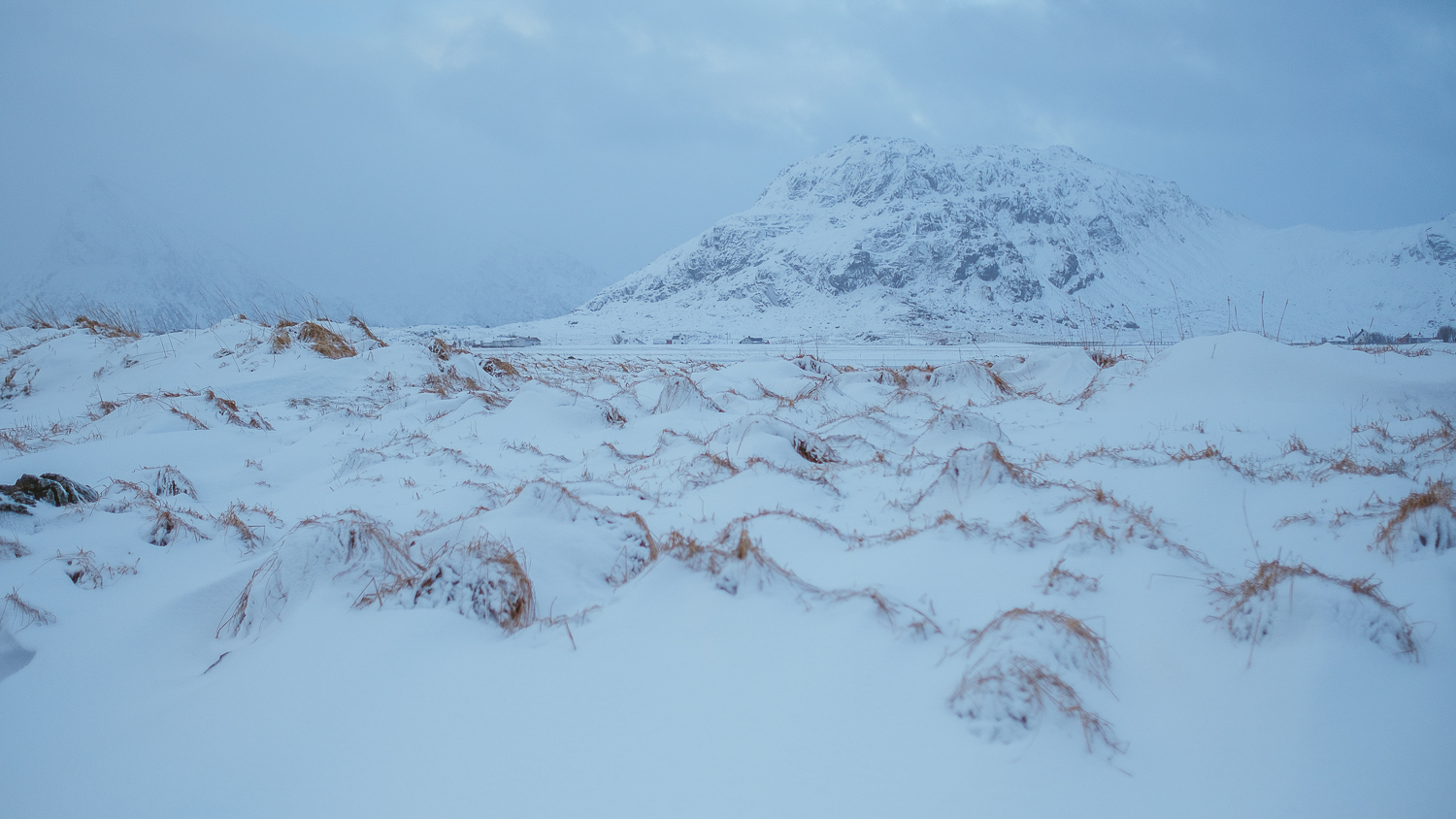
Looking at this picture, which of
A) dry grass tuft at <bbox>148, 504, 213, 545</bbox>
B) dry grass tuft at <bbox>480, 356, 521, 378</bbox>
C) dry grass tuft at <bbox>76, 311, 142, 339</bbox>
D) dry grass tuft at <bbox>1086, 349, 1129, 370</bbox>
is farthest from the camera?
dry grass tuft at <bbox>480, 356, 521, 378</bbox>

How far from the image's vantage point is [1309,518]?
3271 millimetres

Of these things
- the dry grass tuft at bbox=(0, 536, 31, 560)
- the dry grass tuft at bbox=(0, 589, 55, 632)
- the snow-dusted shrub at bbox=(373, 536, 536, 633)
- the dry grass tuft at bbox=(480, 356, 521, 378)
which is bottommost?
the dry grass tuft at bbox=(0, 589, 55, 632)

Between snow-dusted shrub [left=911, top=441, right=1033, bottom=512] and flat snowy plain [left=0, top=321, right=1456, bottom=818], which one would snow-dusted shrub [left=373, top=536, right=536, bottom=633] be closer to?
flat snowy plain [left=0, top=321, right=1456, bottom=818]

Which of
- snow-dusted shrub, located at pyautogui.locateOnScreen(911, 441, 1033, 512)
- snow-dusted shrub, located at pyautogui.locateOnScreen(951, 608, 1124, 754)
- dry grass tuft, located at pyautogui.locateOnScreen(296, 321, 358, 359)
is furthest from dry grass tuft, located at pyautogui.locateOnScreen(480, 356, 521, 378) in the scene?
snow-dusted shrub, located at pyautogui.locateOnScreen(951, 608, 1124, 754)

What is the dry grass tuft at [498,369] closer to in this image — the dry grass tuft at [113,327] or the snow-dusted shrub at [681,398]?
the snow-dusted shrub at [681,398]

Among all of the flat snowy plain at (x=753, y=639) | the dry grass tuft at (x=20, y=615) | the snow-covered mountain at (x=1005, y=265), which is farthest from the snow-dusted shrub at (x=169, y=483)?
the snow-covered mountain at (x=1005, y=265)

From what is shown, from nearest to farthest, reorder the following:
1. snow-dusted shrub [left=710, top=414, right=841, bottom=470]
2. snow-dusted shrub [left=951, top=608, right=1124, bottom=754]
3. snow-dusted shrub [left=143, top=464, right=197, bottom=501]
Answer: snow-dusted shrub [left=951, top=608, right=1124, bottom=754]
snow-dusted shrub [left=143, top=464, right=197, bottom=501]
snow-dusted shrub [left=710, top=414, right=841, bottom=470]

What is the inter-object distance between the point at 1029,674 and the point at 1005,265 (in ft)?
261

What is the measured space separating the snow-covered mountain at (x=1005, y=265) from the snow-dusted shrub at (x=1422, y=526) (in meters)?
49.2

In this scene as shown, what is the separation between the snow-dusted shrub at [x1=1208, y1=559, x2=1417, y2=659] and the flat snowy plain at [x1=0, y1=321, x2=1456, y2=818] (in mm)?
12

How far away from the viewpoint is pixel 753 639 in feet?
7.99

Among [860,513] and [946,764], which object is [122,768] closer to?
[946,764]

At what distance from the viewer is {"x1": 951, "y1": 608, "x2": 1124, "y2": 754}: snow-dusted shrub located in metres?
A: 1.92

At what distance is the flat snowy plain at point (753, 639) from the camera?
179 cm
